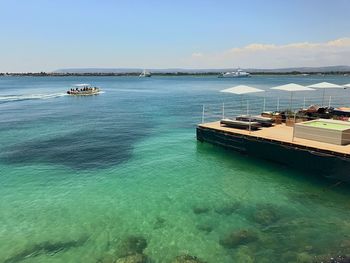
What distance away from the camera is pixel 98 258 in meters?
9.19

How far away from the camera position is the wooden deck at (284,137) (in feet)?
46.9

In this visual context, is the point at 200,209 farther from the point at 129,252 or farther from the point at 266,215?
the point at 129,252

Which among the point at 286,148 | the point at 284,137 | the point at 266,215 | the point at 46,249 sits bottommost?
the point at 46,249

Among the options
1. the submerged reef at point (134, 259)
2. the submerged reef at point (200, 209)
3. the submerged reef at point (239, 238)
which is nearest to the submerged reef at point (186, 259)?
the submerged reef at point (134, 259)

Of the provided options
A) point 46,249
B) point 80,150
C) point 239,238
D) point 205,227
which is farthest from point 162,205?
point 80,150

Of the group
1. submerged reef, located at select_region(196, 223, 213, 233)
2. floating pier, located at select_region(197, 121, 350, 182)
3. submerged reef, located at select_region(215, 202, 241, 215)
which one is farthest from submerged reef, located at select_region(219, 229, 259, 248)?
floating pier, located at select_region(197, 121, 350, 182)

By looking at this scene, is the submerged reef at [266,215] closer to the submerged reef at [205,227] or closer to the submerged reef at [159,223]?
the submerged reef at [205,227]

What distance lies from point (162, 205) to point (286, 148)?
7.07m

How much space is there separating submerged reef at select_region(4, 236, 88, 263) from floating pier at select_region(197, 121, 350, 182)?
33.7 feet

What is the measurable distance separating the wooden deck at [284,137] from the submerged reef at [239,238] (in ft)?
20.6

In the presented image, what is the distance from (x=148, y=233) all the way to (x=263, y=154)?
8.79 meters

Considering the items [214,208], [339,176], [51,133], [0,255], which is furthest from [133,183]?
[51,133]

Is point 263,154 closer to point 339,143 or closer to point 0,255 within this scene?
point 339,143

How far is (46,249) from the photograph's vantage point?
9695 mm
